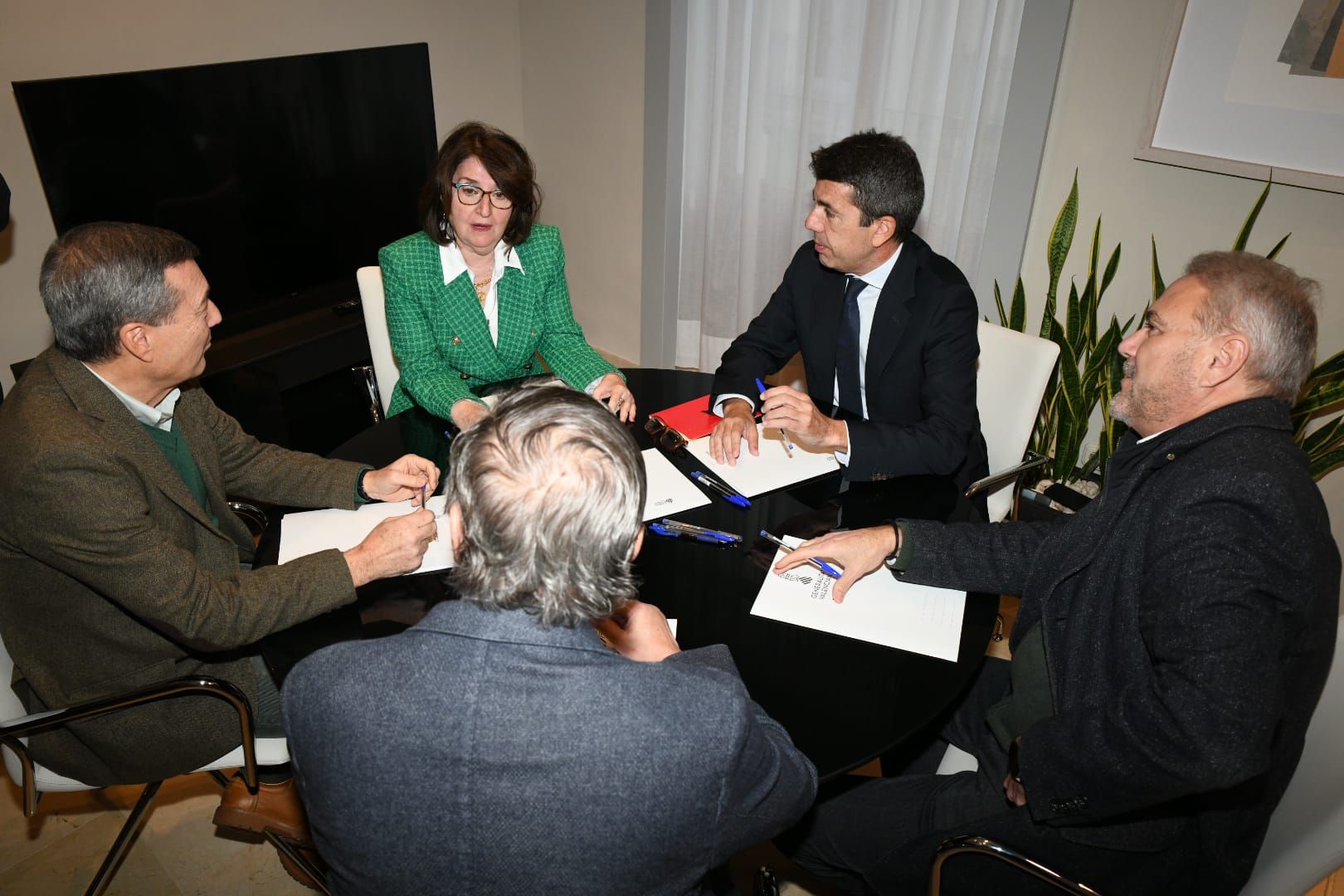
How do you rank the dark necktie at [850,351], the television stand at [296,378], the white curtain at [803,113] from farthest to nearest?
the white curtain at [803,113] < the television stand at [296,378] < the dark necktie at [850,351]

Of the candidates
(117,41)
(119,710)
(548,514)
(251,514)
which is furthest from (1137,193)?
(117,41)

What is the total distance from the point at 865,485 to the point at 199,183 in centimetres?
258

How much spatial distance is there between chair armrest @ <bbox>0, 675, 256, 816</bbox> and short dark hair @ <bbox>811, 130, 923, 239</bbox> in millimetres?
1803

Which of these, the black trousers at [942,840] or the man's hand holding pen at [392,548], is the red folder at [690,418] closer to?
the man's hand holding pen at [392,548]

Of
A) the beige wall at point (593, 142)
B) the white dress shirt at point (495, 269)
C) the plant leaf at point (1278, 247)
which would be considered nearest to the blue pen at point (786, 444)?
the white dress shirt at point (495, 269)

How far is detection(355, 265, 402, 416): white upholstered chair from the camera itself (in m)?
2.71

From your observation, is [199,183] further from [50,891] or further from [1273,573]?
[1273,573]

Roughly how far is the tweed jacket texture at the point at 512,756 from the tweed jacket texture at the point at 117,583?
0.61 m

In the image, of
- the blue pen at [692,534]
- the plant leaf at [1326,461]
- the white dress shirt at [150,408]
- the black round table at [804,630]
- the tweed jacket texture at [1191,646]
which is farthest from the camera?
the plant leaf at [1326,461]

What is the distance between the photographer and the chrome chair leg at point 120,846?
202 cm

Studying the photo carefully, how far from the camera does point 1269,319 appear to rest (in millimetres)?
1480

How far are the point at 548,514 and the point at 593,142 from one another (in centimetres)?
382

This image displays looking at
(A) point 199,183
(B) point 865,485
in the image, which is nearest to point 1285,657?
(B) point 865,485

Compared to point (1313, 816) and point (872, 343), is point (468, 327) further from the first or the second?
point (1313, 816)
